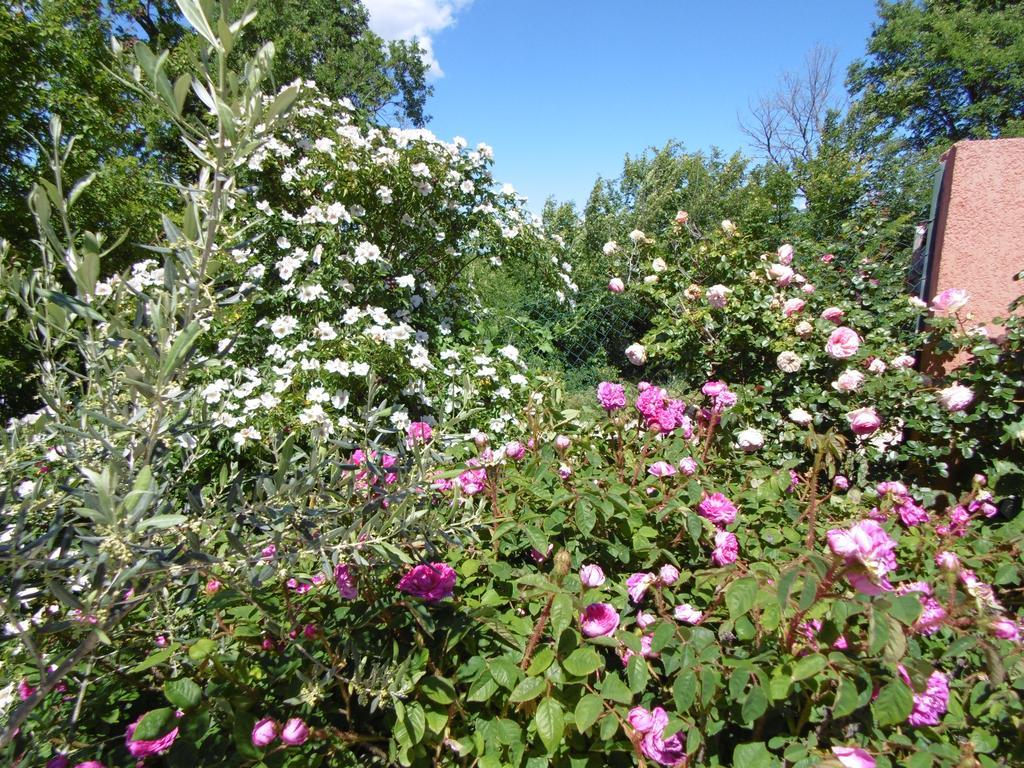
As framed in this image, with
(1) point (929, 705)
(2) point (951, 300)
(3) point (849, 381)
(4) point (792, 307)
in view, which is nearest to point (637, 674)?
(1) point (929, 705)

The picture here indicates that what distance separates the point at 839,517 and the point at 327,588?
1463 millimetres

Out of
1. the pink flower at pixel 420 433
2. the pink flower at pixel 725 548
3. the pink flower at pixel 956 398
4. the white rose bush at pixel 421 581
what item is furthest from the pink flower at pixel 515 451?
the pink flower at pixel 956 398

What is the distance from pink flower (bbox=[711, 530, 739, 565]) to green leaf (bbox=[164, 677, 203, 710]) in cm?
107

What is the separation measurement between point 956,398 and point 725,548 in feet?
5.54

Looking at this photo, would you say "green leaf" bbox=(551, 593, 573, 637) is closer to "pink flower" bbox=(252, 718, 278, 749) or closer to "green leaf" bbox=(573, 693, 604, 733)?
"green leaf" bbox=(573, 693, 604, 733)

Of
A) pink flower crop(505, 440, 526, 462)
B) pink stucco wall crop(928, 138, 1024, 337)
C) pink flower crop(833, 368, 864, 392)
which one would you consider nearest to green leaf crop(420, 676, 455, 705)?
pink flower crop(505, 440, 526, 462)

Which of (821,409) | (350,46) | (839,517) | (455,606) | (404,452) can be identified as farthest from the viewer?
(350,46)

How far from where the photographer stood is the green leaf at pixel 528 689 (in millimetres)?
958

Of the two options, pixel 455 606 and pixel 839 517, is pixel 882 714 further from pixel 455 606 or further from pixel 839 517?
pixel 839 517

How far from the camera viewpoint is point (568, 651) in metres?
1.05

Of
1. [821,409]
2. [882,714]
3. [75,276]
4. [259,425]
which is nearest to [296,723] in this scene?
[75,276]

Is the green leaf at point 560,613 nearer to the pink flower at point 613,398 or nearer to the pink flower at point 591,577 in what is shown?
the pink flower at point 591,577

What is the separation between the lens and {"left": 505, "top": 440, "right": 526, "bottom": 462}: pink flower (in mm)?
1607

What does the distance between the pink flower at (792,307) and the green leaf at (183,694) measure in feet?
8.89
